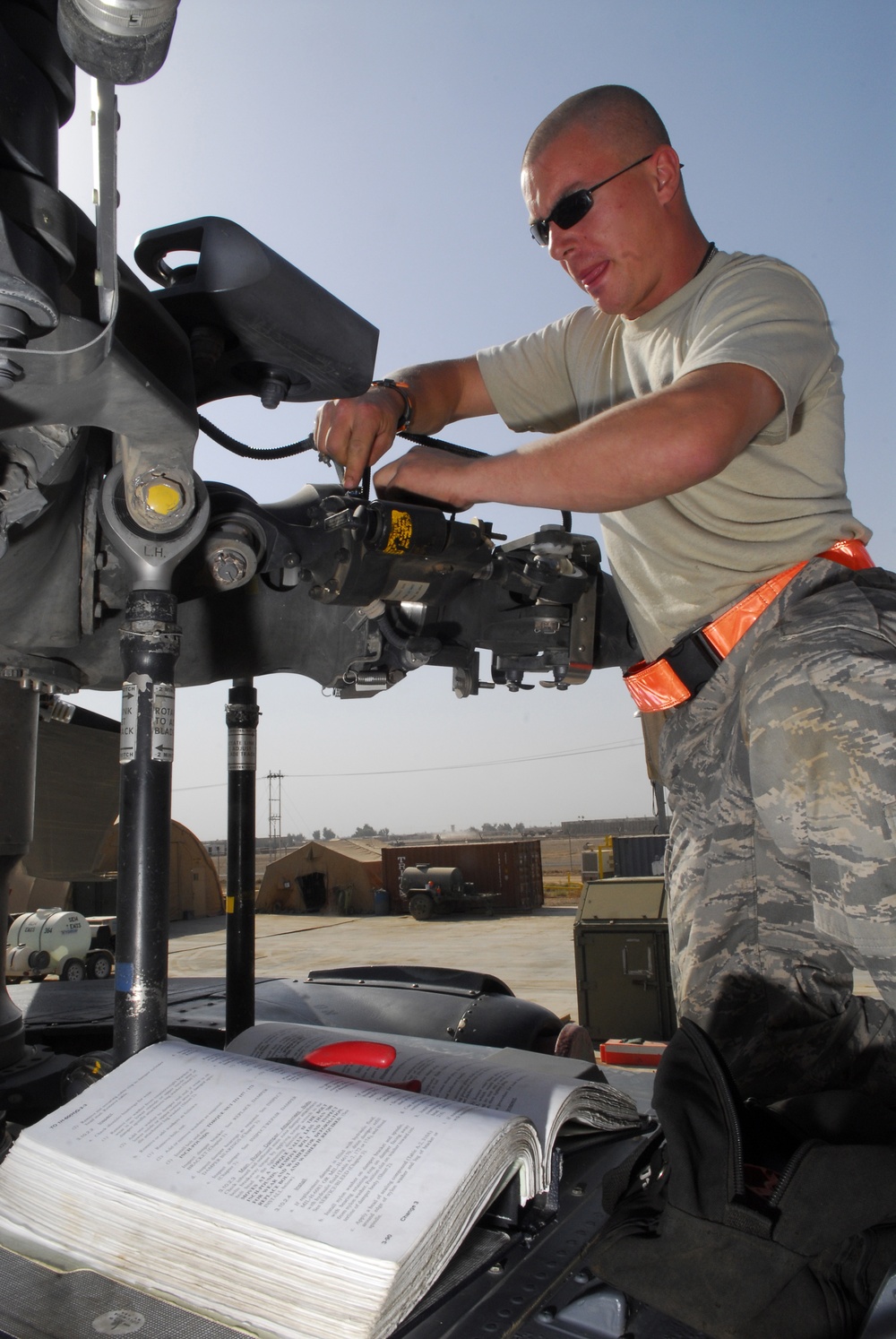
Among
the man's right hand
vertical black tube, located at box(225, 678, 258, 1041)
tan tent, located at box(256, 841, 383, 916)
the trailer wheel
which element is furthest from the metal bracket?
tan tent, located at box(256, 841, 383, 916)

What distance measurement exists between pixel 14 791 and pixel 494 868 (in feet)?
49.6

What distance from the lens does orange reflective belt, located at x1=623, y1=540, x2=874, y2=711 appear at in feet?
5.76

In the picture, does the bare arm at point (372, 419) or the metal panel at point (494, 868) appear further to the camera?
the metal panel at point (494, 868)

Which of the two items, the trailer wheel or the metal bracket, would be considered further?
the trailer wheel

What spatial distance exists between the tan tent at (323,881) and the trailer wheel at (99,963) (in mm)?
9074

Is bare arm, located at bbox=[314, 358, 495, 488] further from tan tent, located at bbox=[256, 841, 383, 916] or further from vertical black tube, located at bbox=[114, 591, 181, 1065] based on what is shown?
tan tent, located at bbox=[256, 841, 383, 916]

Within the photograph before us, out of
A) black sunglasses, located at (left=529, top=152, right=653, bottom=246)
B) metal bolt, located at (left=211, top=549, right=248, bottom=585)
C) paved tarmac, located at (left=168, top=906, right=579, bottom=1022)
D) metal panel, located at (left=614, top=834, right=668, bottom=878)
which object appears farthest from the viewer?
metal panel, located at (left=614, top=834, right=668, bottom=878)

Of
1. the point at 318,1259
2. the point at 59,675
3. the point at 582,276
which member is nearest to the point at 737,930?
the point at 318,1259

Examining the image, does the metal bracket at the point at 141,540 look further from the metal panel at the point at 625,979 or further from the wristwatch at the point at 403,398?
the metal panel at the point at 625,979

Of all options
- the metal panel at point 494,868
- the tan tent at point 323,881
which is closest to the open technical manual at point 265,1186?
the metal panel at point 494,868

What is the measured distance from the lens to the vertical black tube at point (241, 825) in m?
2.62

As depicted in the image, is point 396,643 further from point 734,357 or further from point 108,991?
point 108,991

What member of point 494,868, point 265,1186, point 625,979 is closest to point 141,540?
point 265,1186

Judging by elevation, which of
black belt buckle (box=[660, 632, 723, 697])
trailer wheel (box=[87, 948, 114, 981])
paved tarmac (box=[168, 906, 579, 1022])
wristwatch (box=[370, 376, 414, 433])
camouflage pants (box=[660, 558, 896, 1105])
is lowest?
paved tarmac (box=[168, 906, 579, 1022])
